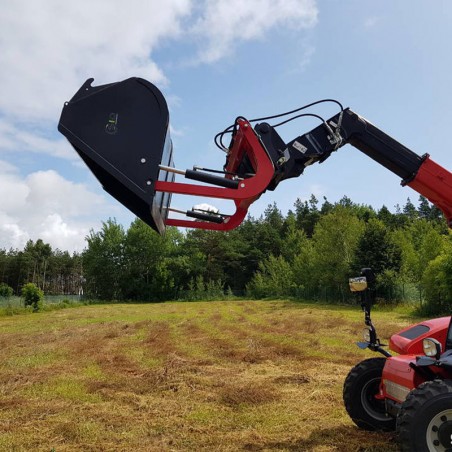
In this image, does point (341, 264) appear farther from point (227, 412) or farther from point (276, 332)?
point (227, 412)

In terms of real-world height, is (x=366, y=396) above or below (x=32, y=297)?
below

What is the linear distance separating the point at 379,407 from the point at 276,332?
11.2m

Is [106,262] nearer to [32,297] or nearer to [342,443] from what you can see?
[32,297]

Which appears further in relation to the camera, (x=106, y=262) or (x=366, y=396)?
(x=106, y=262)

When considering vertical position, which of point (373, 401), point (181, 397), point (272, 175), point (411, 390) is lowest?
point (181, 397)

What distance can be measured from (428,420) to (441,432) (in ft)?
0.60

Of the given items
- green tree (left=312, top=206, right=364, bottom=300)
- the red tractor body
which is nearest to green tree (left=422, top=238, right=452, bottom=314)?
green tree (left=312, top=206, right=364, bottom=300)

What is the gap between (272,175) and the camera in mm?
4402

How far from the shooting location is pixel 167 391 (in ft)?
25.1

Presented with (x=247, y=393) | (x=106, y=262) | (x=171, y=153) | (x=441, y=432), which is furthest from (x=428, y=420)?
(x=106, y=262)

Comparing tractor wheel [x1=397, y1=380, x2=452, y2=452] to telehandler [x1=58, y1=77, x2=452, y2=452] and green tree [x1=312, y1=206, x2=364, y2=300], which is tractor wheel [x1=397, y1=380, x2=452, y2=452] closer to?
telehandler [x1=58, y1=77, x2=452, y2=452]

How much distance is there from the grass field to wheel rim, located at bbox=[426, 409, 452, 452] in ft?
Answer: 3.68

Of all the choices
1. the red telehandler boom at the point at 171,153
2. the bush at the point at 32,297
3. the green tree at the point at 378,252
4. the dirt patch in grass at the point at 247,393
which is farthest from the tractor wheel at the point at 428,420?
the bush at the point at 32,297

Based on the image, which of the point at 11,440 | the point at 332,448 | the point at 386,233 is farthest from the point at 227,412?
the point at 386,233
